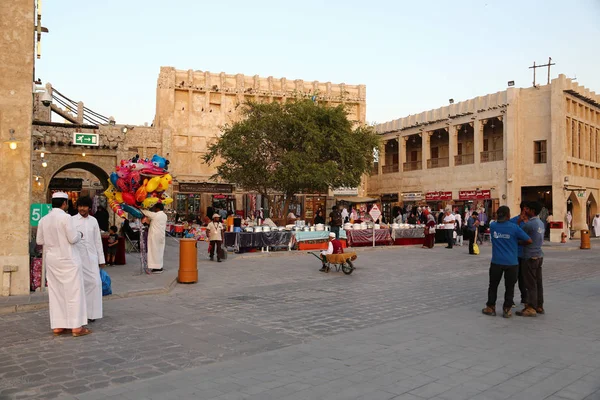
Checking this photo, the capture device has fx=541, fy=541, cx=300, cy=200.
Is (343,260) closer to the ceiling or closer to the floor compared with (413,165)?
closer to the floor

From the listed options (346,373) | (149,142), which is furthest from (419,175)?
(346,373)

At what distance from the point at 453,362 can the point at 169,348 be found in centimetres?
333

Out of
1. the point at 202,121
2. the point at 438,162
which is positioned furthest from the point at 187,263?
the point at 202,121

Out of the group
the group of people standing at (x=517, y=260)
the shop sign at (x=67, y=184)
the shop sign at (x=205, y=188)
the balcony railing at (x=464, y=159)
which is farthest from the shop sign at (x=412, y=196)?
the group of people standing at (x=517, y=260)

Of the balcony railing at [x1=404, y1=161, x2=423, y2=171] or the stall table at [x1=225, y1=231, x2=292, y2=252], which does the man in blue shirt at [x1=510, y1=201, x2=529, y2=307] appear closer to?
the stall table at [x1=225, y1=231, x2=292, y2=252]

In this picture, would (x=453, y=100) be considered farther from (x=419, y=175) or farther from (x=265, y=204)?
(x=265, y=204)

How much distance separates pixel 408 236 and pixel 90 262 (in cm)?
2045

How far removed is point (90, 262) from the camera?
8.12m

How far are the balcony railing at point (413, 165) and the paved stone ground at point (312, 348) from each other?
3412 centimetres

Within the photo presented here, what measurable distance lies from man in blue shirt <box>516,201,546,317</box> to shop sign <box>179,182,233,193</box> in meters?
37.6

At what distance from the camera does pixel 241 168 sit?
34125mm

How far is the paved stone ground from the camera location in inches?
197

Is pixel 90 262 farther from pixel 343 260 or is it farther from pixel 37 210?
pixel 343 260

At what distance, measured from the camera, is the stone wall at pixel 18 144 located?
1025 cm
